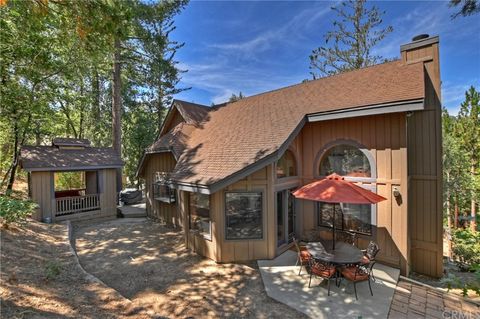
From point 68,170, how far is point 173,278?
8914 millimetres

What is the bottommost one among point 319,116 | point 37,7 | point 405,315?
point 405,315

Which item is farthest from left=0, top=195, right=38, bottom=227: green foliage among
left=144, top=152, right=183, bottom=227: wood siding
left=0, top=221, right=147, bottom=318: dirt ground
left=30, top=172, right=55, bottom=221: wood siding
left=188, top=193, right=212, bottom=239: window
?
left=188, top=193, right=212, bottom=239: window

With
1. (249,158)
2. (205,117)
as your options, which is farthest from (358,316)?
(205,117)

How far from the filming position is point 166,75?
893 inches

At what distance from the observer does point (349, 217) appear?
25.6 ft

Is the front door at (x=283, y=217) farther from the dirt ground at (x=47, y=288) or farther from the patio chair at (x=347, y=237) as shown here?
the dirt ground at (x=47, y=288)

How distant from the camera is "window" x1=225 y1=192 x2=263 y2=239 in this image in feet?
24.1

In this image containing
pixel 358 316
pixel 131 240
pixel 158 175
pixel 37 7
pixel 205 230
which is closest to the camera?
pixel 358 316

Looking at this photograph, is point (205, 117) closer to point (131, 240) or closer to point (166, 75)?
point (131, 240)

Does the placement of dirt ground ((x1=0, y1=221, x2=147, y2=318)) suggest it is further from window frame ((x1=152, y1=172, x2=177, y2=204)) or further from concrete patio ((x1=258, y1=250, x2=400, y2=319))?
window frame ((x1=152, y1=172, x2=177, y2=204))

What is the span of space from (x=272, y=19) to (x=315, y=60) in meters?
7.33

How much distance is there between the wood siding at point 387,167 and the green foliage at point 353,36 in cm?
1305

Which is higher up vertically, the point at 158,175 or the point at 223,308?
the point at 158,175

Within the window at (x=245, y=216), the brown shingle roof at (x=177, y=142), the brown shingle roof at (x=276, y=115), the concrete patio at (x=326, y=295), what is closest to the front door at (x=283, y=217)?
the window at (x=245, y=216)
